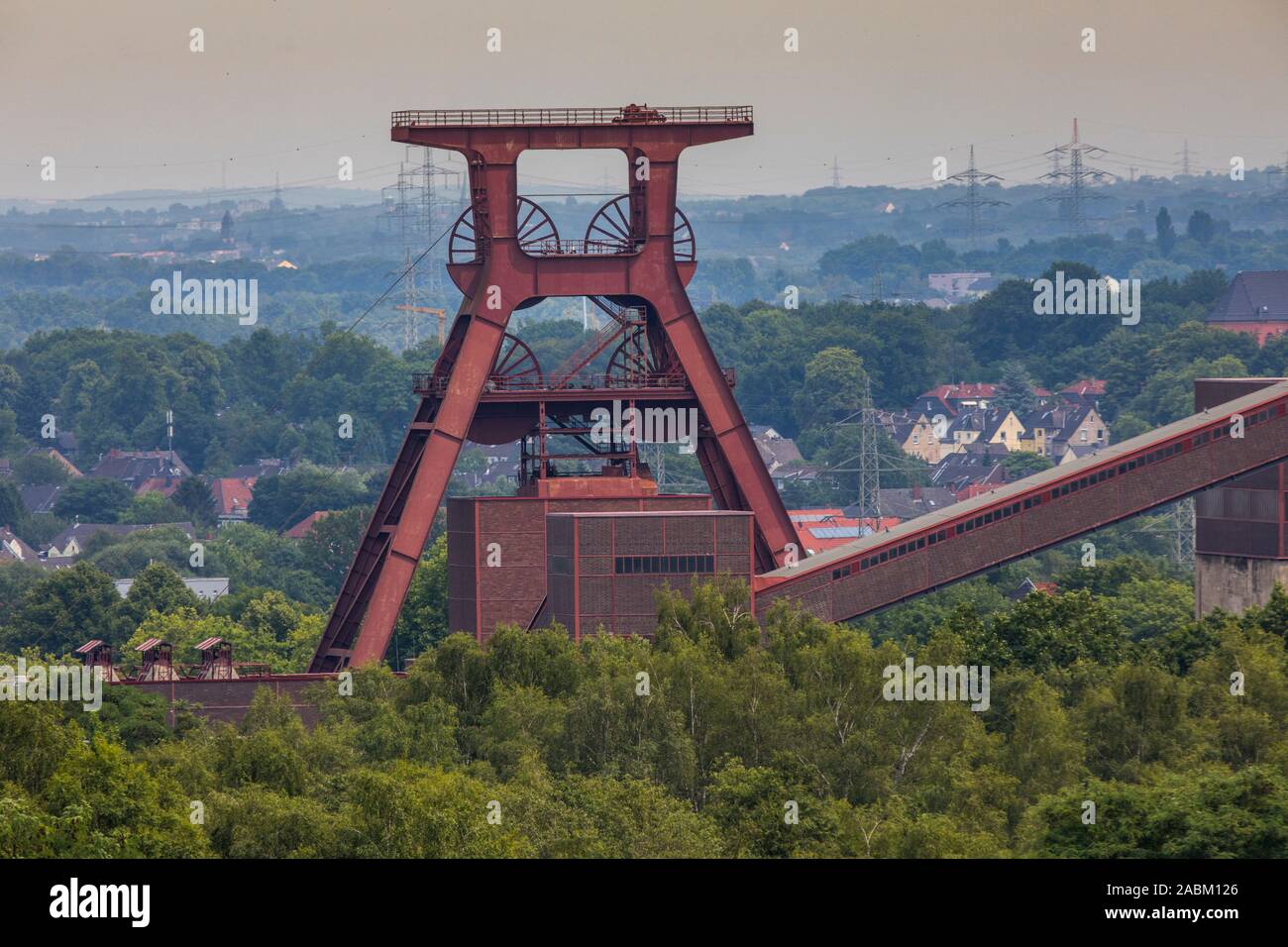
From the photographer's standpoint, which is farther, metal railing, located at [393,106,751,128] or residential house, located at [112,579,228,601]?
residential house, located at [112,579,228,601]

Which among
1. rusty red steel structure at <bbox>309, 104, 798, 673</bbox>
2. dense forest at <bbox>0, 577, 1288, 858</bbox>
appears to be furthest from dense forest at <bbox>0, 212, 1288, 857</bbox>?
rusty red steel structure at <bbox>309, 104, 798, 673</bbox>

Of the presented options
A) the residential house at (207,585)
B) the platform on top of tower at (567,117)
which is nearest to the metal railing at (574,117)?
the platform on top of tower at (567,117)

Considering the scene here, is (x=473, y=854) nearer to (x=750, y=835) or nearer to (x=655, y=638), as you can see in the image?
(x=750, y=835)

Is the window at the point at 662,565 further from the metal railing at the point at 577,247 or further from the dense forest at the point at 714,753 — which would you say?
the metal railing at the point at 577,247

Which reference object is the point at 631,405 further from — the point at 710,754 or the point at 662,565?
the point at 710,754

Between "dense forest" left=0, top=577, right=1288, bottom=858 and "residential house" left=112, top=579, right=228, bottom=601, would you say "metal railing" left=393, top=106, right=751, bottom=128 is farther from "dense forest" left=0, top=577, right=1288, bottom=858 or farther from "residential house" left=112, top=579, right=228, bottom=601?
"residential house" left=112, top=579, right=228, bottom=601
